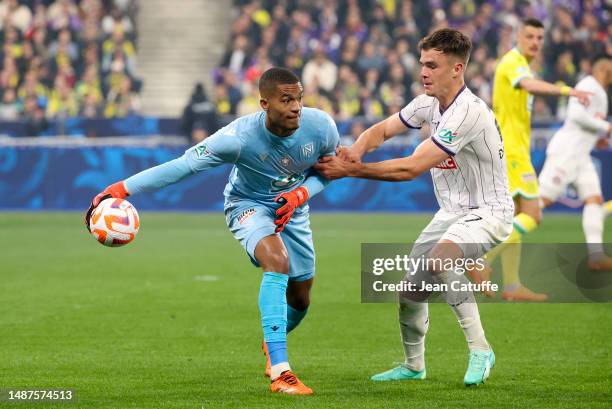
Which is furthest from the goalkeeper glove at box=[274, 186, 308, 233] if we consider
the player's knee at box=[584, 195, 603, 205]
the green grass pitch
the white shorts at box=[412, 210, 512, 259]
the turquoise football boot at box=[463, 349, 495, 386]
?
the player's knee at box=[584, 195, 603, 205]

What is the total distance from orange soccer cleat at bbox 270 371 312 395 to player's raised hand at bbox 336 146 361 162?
142cm

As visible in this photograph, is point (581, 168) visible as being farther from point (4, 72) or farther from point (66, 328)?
point (4, 72)

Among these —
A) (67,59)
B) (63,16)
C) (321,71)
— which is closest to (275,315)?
(321,71)

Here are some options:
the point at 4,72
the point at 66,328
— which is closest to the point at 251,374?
the point at 66,328

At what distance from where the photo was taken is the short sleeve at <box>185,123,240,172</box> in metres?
6.99

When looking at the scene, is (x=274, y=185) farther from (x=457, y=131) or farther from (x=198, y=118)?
(x=198, y=118)

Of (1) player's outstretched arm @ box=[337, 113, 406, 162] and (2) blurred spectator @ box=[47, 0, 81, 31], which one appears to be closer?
(1) player's outstretched arm @ box=[337, 113, 406, 162]

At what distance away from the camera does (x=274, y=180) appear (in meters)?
7.47

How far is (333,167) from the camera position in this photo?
7191 millimetres

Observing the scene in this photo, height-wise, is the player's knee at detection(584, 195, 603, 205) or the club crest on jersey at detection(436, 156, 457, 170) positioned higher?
the club crest on jersey at detection(436, 156, 457, 170)

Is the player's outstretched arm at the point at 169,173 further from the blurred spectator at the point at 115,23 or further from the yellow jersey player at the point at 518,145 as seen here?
the blurred spectator at the point at 115,23

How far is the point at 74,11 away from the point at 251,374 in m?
21.1

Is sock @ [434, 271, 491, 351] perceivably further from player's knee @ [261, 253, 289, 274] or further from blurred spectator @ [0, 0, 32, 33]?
blurred spectator @ [0, 0, 32, 33]

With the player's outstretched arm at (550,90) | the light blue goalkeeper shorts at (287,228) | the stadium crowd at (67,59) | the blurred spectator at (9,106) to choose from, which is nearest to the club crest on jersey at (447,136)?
the light blue goalkeeper shorts at (287,228)
